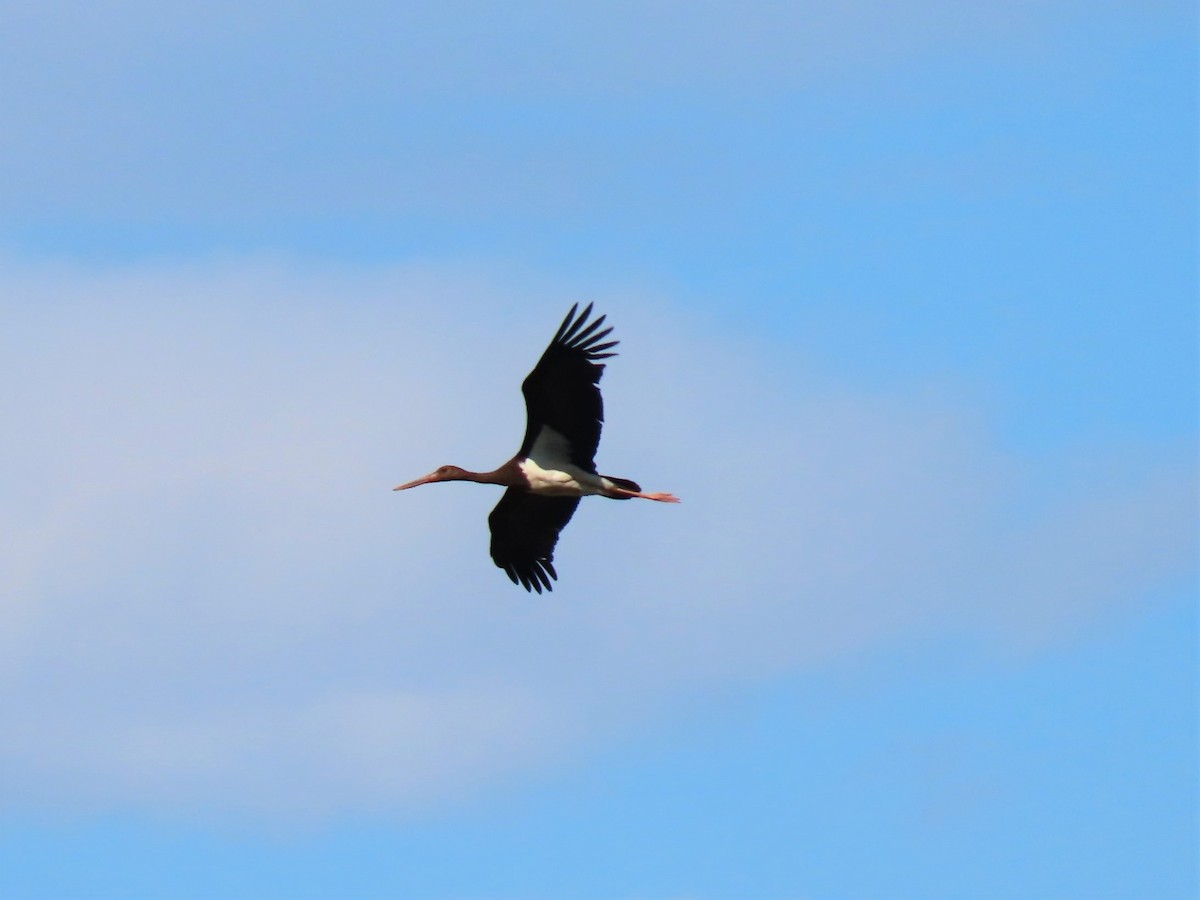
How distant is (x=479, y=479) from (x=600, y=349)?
3.62 meters

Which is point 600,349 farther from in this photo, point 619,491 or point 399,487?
point 399,487

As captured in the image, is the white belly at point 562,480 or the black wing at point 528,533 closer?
the white belly at point 562,480

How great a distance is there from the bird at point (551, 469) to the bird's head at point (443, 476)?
0.5 inches

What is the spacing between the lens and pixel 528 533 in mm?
35219

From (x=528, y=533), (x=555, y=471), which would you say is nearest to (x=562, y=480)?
(x=555, y=471)

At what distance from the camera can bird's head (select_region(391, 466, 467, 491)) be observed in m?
35.6

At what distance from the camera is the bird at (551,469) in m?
32.5

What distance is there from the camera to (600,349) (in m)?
32.3

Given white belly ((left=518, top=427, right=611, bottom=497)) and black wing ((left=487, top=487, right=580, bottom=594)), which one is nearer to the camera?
white belly ((left=518, top=427, right=611, bottom=497))

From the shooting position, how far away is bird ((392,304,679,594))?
32.5 m

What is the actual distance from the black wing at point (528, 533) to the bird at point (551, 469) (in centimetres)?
1

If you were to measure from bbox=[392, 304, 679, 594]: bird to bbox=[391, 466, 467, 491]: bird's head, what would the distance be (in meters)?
0.01

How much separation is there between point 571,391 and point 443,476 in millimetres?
3613

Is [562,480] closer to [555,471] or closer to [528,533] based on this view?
[555,471]
